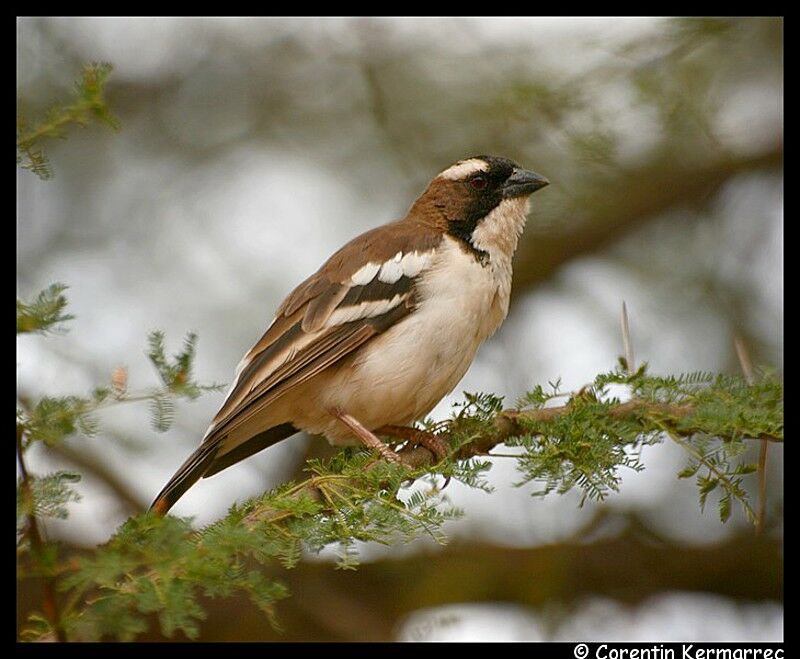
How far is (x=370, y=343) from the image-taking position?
5594mm

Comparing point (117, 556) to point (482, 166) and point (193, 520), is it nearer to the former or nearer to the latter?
point (193, 520)

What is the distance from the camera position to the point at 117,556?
3.13 m

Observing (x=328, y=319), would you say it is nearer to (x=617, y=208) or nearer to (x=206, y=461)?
(x=206, y=461)

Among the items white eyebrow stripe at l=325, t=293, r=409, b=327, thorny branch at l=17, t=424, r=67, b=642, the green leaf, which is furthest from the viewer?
white eyebrow stripe at l=325, t=293, r=409, b=327

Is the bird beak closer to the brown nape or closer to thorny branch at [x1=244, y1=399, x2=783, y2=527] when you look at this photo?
the brown nape

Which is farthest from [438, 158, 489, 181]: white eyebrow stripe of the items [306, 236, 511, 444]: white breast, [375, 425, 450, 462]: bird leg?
[375, 425, 450, 462]: bird leg

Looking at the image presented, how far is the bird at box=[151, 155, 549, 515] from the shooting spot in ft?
17.9

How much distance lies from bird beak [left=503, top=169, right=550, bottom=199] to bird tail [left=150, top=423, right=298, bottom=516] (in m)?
1.85

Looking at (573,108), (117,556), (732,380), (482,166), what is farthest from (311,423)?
(573,108)

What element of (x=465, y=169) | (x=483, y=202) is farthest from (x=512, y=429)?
(x=465, y=169)

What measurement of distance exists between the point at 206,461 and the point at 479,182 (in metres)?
2.29

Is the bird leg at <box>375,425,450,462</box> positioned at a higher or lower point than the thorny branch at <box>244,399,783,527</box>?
higher

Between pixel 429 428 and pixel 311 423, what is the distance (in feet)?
2.47

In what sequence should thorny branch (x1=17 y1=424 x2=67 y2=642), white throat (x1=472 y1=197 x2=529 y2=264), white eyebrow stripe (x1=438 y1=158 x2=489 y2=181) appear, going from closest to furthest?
thorny branch (x1=17 y1=424 x2=67 y2=642), white throat (x1=472 y1=197 x2=529 y2=264), white eyebrow stripe (x1=438 y1=158 x2=489 y2=181)
